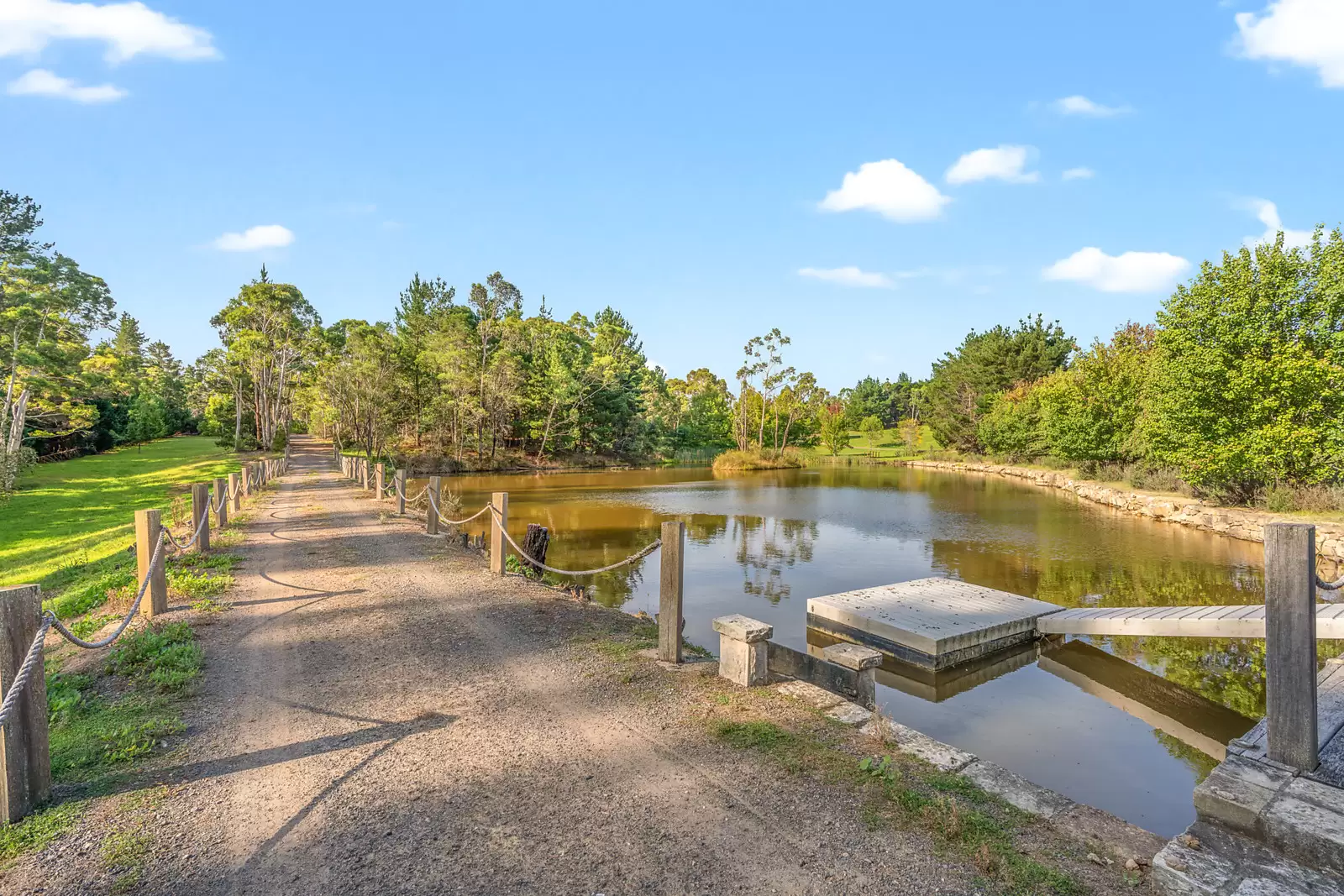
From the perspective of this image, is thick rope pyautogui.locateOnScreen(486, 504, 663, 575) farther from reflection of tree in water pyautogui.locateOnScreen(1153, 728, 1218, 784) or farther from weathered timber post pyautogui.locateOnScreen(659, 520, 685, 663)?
reflection of tree in water pyautogui.locateOnScreen(1153, 728, 1218, 784)

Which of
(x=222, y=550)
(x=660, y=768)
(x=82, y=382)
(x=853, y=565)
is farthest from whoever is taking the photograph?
(x=82, y=382)

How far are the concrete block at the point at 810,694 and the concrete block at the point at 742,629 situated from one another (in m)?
0.42

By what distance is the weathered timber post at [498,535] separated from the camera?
9.29 m

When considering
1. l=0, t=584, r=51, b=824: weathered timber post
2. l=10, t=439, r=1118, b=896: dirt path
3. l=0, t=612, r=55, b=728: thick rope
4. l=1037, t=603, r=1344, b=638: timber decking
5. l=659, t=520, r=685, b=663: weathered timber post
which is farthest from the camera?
l=1037, t=603, r=1344, b=638: timber decking

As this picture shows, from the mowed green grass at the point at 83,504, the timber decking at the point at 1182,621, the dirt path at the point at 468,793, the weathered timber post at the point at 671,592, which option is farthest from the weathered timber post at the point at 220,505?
the timber decking at the point at 1182,621

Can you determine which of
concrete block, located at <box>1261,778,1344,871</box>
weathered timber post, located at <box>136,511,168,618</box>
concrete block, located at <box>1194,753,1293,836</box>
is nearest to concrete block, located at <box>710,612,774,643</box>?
concrete block, located at <box>1194,753,1293,836</box>

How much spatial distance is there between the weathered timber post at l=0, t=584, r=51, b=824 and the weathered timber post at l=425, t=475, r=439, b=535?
9472 mm

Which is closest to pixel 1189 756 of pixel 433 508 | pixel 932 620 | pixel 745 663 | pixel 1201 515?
pixel 932 620

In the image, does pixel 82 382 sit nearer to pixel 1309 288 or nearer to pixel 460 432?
pixel 460 432

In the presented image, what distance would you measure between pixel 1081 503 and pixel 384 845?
2957 centimetres

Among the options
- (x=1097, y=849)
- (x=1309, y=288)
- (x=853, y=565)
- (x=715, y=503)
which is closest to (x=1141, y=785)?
(x=1097, y=849)

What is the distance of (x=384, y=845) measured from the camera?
10.3 feet

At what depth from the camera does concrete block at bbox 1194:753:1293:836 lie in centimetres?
339

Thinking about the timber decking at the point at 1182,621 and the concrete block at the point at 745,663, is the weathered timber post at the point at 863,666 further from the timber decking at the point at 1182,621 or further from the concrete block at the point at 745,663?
the timber decking at the point at 1182,621
